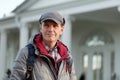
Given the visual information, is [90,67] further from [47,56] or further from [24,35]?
[47,56]

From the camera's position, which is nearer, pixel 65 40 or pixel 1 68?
pixel 65 40

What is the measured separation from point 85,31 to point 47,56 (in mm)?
19863

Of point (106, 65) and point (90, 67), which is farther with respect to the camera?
point (90, 67)

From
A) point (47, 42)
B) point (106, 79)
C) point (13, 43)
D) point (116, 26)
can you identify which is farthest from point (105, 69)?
point (47, 42)

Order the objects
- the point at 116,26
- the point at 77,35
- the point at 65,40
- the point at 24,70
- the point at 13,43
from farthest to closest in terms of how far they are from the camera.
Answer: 1. the point at 13,43
2. the point at 77,35
3. the point at 116,26
4. the point at 65,40
5. the point at 24,70

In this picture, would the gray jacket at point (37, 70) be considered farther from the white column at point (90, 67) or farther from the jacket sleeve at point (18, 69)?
the white column at point (90, 67)

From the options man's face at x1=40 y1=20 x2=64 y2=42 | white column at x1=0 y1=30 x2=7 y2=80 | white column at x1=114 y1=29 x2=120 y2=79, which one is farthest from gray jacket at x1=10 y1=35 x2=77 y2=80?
white column at x1=0 y1=30 x2=7 y2=80

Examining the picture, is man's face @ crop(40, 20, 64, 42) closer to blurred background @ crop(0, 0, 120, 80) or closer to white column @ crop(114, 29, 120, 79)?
blurred background @ crop(0, 0, 120, 80)

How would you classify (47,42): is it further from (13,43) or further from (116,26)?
(13,43)

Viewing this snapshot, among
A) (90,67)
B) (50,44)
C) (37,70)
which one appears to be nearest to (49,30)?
(50,44)

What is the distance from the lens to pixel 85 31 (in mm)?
22078

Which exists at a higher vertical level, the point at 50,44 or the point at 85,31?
the point at 85,31

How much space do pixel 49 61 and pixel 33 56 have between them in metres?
0.10

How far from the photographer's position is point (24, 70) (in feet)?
7.24
